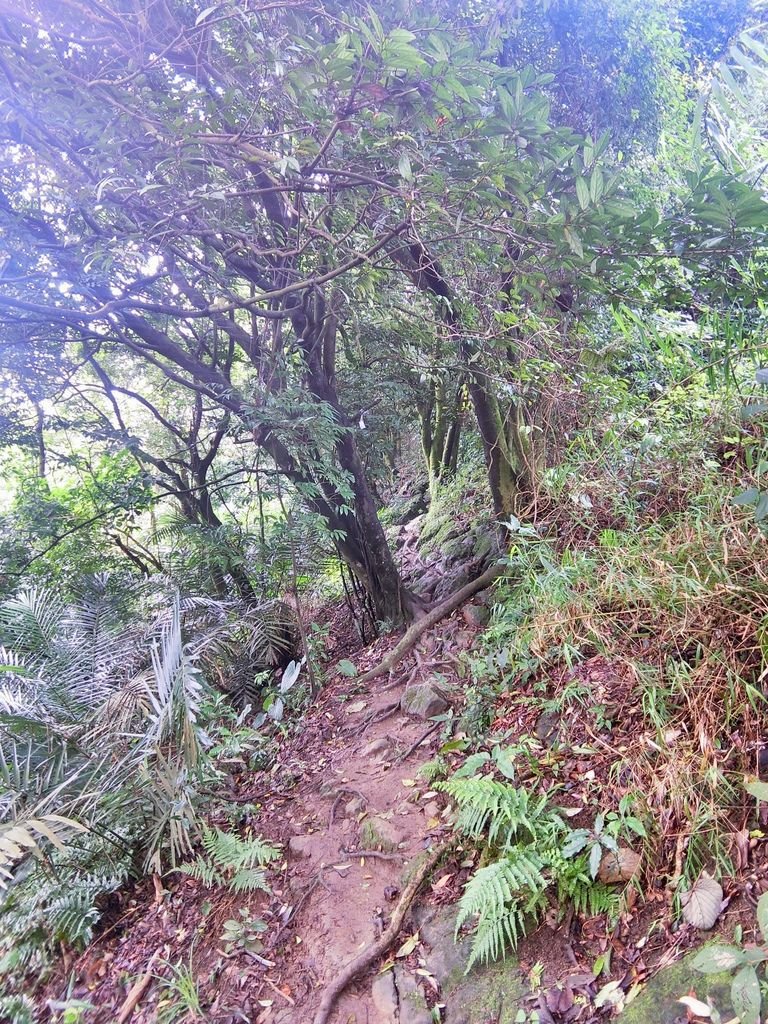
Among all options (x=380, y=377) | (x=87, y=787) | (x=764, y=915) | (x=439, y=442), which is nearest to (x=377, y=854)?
(x=87, y=787)

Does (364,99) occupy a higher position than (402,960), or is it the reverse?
(364,99)

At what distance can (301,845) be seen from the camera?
2883 mm

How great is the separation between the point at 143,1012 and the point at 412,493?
7.10m

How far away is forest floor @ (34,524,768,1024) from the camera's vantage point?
174 centimetres

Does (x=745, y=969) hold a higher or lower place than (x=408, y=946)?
higher

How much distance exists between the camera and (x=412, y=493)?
878 cm

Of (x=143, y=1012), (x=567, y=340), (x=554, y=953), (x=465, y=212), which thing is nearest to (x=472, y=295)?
(x=567, y=340)

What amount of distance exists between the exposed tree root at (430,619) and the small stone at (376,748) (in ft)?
3.12

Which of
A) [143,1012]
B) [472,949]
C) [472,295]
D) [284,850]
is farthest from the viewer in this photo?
[472,295]

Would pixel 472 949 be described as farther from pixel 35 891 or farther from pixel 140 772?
pixel 35 891

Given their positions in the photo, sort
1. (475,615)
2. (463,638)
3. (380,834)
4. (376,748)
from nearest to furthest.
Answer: (380,834) → (376,748) → (463,638) → (475,615)

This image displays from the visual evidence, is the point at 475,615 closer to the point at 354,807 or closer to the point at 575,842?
the point at 354,807

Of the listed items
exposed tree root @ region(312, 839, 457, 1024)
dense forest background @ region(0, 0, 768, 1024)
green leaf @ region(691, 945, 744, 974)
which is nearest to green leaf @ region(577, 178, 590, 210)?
dense forest background @ region(0, 0, 768, 1024)

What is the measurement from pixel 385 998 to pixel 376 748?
1.52m
